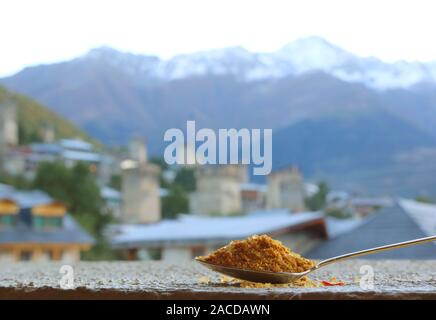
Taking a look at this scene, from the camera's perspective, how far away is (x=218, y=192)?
26203mm

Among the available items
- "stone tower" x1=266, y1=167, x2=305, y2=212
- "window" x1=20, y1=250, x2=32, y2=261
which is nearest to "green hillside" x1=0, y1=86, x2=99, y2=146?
"stone tower" x1=266, y1=167, x2=305, y2=212

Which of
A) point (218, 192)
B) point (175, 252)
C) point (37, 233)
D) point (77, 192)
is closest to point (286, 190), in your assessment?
point (218, 192)

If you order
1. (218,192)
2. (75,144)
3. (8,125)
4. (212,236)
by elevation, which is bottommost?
(212,236)

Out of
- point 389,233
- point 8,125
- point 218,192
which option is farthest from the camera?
point 8,125

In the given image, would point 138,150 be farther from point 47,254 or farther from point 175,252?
point 175,252

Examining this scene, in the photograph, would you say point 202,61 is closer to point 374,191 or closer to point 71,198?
point 374,191

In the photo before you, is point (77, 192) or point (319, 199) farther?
point (319, 199)

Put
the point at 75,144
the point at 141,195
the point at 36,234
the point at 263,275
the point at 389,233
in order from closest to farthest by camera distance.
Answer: the point at 263,275, the point at 389,233, the point at 36,234, the point at 141,195, the point at 75,144

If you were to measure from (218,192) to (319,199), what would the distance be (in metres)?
2.98

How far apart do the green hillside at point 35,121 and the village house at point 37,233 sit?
18.2m

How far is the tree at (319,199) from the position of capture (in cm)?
2522

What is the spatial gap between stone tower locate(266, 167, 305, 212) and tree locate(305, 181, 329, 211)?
11.6 inches

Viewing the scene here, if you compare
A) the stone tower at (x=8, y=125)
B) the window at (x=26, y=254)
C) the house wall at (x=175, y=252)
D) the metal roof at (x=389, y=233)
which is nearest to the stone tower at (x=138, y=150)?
the stone tower at (x=8, y=125)

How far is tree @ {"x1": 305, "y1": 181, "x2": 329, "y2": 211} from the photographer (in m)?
25.2
